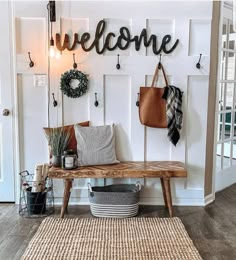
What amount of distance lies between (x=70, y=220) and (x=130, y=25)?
6.30 feet

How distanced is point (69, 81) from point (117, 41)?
23.9 inches

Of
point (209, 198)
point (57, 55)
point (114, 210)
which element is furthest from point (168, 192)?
point (57, 55)

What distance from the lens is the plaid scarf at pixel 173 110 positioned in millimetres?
3240

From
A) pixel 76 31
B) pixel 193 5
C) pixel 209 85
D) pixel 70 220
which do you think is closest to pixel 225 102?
pixel 209 85

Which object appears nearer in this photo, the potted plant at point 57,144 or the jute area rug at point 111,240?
the jute area rug at point 111,240

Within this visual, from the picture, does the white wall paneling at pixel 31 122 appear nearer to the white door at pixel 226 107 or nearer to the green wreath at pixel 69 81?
the green wreath at pixel 69 81

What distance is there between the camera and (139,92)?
3316mm

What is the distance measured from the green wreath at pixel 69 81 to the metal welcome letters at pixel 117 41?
240mm

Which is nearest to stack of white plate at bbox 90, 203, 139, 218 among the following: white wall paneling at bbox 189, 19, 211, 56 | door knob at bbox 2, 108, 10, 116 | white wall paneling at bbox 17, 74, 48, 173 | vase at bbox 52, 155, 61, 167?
vase at bbox 52, 155, 61, 167

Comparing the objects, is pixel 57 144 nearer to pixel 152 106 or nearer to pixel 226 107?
pixel 152 106

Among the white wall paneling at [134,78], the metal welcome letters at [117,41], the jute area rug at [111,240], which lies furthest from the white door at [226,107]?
the jute area rug at [111,240]

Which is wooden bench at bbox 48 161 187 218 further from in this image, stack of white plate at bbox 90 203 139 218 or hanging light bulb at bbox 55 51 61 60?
hanging light bulb at bbox 55 51 61 60

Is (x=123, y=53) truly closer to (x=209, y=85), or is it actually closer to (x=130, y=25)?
(x=130, y=25)

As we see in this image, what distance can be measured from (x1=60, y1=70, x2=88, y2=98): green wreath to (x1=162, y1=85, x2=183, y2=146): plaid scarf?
31.0 inches
